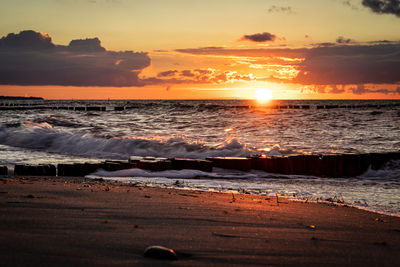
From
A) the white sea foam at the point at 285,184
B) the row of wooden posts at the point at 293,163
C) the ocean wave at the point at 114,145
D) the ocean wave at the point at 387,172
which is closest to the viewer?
the white sea foam at the point at 285,184

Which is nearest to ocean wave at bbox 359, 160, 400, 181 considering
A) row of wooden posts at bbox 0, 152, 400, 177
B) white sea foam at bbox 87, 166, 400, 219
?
row of wooden posts at bbox 0, 152, 400, 177

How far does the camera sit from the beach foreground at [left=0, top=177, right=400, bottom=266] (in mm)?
2428

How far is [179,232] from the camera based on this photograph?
10.1 feet

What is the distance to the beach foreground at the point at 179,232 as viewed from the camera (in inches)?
95.6

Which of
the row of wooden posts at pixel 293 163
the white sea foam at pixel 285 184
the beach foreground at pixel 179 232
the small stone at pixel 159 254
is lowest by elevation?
the white sea foam at pixel 285 184

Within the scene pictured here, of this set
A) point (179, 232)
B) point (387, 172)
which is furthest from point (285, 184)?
point (179, 232)

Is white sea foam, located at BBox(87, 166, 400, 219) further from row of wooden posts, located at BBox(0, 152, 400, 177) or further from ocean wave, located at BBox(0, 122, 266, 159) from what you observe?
ocean wave, located at BBox(0, 122, 266, 159)

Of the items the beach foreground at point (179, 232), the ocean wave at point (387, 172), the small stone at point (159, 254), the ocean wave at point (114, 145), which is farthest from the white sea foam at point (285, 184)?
the small stone at point (159, 254)

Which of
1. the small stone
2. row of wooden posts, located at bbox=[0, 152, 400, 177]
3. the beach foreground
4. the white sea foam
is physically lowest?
the white sea foam

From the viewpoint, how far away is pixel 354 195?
6.93 m

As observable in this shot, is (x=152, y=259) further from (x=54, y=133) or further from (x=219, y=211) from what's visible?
(x=54, y=133)

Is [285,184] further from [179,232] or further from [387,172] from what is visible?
[179,232]

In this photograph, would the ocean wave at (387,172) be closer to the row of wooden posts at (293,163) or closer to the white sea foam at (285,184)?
the row of wooden posts at (293,163)

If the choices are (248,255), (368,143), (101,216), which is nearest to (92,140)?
(368,143)
